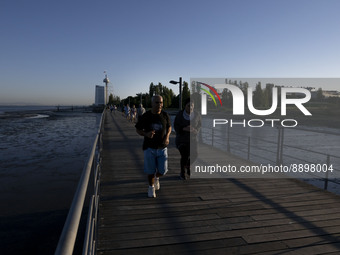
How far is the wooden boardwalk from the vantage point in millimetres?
3035

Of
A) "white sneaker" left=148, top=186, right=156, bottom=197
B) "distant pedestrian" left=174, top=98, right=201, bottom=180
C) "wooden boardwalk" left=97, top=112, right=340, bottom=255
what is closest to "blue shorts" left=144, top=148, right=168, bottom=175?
"white sneaker" left=148, top=186, right=156, bottom=197

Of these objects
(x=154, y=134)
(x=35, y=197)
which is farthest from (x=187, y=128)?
(x=35, y=197)

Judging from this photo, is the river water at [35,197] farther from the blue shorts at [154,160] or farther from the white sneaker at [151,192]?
the blue shorts at [154,160]

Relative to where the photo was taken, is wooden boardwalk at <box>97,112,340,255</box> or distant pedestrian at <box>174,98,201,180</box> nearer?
wooden boardwalk at <box>97,112,340,255</box>

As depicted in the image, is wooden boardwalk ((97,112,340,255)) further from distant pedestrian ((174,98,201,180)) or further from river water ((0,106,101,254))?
river water ((0,106,101,254))

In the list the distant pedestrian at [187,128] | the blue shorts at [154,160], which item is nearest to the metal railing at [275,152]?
the distant pedestrian at [187,128]

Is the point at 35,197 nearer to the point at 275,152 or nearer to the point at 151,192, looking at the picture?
the point at 151,192

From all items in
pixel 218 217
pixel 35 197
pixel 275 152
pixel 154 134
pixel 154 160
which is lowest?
pixel 35 197

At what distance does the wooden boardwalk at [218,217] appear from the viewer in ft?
9.96

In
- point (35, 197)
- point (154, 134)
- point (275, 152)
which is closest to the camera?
point (154, 134)

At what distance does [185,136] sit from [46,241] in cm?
A: 367

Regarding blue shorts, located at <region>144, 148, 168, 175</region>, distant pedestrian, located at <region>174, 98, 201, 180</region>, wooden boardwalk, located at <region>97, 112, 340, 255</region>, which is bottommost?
wooden boardwalk, located at <region>97, 112, 340, 255</region>

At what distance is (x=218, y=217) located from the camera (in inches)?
150

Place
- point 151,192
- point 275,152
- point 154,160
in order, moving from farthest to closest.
→ point 275,152 < point 151,192 < point 154,160
